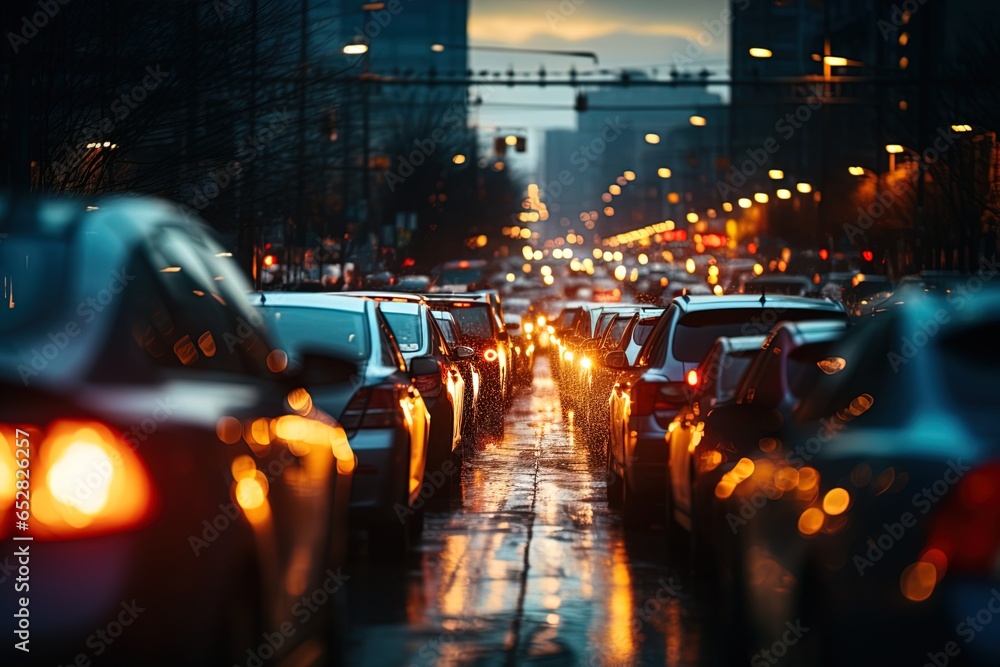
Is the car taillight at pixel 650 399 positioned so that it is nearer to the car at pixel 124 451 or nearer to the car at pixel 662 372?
the car at pixel 662 372

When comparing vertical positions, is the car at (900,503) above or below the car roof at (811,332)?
below

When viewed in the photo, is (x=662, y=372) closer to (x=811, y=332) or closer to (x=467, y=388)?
(x=811, y=332)

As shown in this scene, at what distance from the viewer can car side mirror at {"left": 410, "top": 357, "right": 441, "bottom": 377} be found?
507 inches

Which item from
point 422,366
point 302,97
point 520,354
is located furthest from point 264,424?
point 520,354

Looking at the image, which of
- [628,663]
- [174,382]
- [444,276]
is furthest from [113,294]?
[444,276]

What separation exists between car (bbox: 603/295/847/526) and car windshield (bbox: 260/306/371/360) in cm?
243

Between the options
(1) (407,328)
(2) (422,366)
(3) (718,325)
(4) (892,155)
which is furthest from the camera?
(4) (892,155)

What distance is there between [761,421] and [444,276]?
61.7 metres

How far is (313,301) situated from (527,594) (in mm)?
3338

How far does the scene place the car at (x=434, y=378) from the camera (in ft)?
47.5

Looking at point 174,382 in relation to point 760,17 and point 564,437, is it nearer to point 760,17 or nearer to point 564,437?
point 564,437

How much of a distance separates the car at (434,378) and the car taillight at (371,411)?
1.77m

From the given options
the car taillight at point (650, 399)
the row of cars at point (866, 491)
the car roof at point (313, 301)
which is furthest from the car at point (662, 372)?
the row of cars at point (866, 491)

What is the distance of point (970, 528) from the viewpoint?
201 inches
